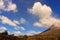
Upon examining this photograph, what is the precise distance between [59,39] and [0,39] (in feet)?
159

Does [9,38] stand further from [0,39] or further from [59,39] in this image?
[59,39]

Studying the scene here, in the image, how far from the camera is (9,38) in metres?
70.2

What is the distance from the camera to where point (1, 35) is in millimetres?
66625

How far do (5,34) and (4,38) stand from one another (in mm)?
1829

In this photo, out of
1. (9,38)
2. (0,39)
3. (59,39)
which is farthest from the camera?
(59,39)

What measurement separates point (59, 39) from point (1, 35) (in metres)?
47.7

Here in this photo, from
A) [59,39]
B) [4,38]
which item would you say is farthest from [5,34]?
[59,39]

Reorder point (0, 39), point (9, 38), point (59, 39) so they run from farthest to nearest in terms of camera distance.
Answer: point (59, 39), point (9, 38), point (0, 39)

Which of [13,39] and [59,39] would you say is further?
[59,39]

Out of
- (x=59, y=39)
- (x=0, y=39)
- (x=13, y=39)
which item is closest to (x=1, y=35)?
(x=0, y=39)

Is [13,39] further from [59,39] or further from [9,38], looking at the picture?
[59,39]

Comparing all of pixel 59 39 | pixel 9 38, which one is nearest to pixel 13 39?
pixel 9 38

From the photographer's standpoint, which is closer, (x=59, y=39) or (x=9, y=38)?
(x=9, y=38)

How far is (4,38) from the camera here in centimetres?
6738
